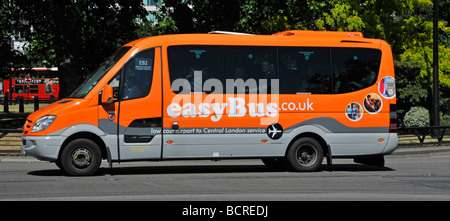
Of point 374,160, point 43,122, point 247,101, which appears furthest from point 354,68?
point 43,122

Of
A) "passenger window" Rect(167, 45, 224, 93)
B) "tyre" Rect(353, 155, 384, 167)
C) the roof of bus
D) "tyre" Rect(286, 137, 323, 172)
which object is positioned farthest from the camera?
"tyre" Rect(353, 155, 384, 167)

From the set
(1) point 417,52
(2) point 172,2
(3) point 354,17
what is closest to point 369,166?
(2) point 172,2

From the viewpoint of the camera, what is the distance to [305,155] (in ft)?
46.9

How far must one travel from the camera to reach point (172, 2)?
2758 centimetres

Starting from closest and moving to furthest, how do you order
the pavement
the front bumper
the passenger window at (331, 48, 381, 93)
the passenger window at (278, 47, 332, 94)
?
the front bumper
the passenger window at (278, 47, 332, 94)
the passenger window at (331, 48, 381, 93)
the pavement

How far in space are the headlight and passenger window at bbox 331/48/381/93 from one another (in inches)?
237

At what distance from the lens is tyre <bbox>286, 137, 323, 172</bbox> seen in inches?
555

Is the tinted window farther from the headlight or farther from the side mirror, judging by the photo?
the headlight

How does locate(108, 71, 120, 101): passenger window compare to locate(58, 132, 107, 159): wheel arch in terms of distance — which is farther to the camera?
locate(108, 71, 120, 101): passenger window

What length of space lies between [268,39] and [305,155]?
103 inches

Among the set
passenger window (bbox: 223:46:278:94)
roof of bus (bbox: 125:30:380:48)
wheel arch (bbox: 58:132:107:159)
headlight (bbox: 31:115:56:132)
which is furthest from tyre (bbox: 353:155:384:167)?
headlight (bbox: 31:115:56:132)


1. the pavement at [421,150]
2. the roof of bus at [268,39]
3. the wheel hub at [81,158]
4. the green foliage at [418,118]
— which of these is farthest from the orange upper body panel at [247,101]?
the green foliage at [418,118]

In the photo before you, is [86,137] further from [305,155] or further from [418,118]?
[418,118]

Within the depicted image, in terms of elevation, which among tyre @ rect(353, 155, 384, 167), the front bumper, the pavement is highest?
the front bumper
